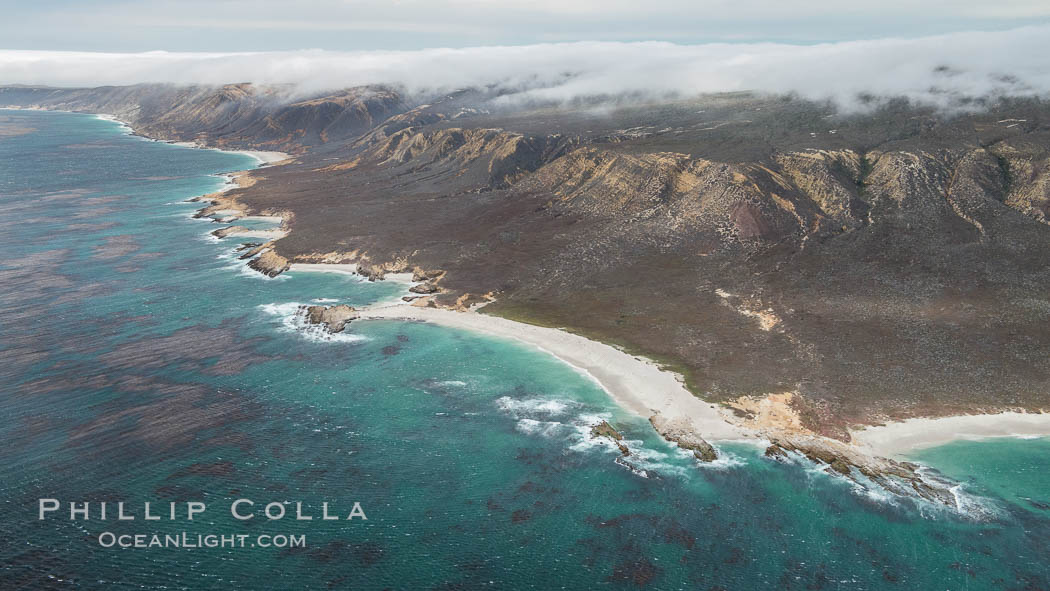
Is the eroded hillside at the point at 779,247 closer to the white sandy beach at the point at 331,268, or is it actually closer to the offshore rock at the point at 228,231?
the white sandy beach at the point at 331,268

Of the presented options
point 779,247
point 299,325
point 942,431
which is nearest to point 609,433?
point 942,431

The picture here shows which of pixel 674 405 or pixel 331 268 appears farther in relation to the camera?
pixel 331 268

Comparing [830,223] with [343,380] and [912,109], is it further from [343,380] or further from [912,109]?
[343,380]

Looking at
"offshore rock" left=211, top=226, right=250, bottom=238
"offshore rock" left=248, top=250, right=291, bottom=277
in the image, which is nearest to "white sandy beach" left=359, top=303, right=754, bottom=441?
"offshore rock" left=248, top=250, right=291, bottom=277

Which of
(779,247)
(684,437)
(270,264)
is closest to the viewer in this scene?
(684,437)

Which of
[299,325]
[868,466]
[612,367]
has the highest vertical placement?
[299,325]

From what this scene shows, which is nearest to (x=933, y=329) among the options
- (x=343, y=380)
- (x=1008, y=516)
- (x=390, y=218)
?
(x=1008, y=516)

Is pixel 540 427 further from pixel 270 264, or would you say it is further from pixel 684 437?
pixel 270 264

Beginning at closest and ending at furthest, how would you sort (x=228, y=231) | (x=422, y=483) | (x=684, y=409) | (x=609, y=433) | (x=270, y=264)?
(x=422, y=483)
(x=609, y=433)
(x=684, y=409)
(x=270, y=264)
(x=228, y=231)
